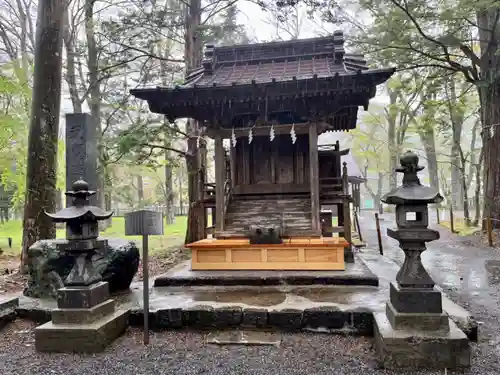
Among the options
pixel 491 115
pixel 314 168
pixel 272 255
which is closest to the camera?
pixel 272 255

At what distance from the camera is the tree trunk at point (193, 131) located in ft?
36.9

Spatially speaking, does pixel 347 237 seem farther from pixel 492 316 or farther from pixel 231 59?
pixel 231 59

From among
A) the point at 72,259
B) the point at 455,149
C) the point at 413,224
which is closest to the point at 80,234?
the point at 72,259

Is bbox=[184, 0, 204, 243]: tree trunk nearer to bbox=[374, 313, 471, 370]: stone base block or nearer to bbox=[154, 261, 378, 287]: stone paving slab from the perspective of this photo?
bbox=[154, 261, 378, 287]: stone paving slab

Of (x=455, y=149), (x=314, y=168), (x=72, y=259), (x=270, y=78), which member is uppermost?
(x=455, y=149)

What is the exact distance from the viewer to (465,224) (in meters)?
16.2

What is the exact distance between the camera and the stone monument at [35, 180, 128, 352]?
407cm

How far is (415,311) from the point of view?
3777 mm

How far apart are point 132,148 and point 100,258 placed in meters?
4.89

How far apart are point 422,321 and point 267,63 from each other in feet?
22.3

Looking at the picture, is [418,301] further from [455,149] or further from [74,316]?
[455,149]

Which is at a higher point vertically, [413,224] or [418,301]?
[413,224]

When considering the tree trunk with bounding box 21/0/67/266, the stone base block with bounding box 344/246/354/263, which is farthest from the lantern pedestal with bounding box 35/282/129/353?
the stone base block with bounding box 344/246/354/263

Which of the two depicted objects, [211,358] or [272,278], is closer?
[211,358]
